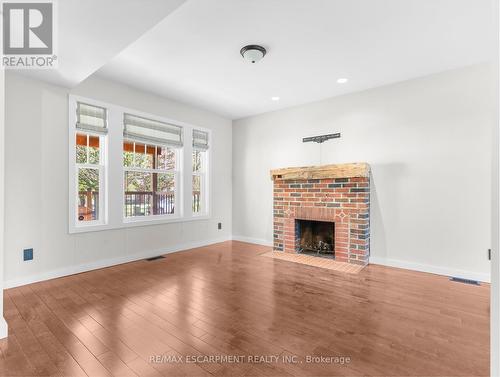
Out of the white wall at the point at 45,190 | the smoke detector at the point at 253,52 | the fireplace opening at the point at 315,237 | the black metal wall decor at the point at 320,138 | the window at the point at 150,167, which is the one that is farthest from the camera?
the fireplace opening at the point at 315,237

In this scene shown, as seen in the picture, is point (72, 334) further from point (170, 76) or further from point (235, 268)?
point (170, 76)

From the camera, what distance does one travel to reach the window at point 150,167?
4242 millimetres

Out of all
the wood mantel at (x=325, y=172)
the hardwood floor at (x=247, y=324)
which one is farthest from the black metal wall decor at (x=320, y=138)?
the hardwood floor at (x=247, y=324)

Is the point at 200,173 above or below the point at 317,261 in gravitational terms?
above

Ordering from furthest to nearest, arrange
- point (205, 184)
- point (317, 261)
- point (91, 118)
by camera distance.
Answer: point (205, 184)
point (317, 261)
point (91, 118)

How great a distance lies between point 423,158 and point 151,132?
4.11m

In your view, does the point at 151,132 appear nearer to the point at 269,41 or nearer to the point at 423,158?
the point at 269,41

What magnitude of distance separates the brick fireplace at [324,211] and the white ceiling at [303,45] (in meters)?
1.34

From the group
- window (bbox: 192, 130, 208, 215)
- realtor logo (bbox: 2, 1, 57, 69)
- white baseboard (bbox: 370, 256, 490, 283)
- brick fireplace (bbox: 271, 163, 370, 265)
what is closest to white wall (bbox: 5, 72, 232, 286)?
realtor logo (bbox: 2, 1, 57, 69)

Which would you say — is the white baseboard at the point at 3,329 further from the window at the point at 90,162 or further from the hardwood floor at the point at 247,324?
the window at the point at 90,162

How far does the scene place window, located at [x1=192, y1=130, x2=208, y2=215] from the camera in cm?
521

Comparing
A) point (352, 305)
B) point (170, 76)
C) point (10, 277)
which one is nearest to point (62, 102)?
point (170, 76)

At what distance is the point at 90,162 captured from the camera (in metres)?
3.82

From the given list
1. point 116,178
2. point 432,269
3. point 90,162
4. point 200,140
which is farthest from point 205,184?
point 432,269
